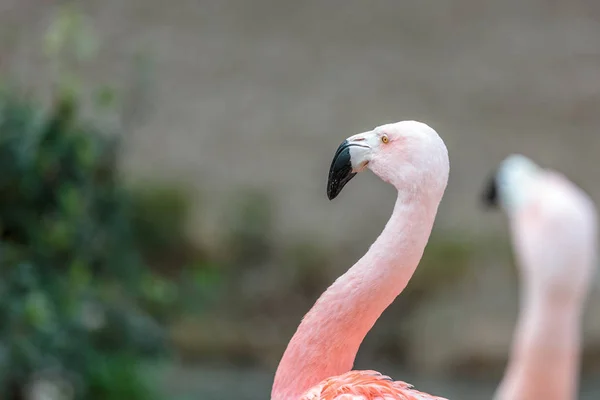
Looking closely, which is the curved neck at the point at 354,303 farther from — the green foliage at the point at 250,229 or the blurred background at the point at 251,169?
the green foliage at the point at 250,229

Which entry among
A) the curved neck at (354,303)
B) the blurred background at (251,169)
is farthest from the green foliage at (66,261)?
the curved neck at (354,303)

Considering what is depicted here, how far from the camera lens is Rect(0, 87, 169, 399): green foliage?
2545 millimetres

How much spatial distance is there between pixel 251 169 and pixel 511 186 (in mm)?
2206

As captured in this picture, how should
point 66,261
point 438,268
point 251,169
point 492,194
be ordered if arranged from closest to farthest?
point 66,261 → point 492,194 → point 438,268 → point 251,169

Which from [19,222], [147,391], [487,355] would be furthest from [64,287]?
[487,355]

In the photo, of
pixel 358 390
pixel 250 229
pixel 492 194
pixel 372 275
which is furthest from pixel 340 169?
pixel 250 229

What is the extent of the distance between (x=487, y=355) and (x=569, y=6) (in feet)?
7.32

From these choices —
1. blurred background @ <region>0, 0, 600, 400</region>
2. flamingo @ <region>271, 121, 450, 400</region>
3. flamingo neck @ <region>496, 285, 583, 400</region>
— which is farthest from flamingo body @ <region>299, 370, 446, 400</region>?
blurred background @ <region>0, 0, 600, 400</region>

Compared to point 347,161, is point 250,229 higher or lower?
higher

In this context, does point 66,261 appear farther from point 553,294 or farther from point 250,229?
point 250,229

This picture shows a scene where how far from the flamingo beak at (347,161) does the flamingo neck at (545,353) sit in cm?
133

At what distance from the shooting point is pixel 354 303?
3.34 feet

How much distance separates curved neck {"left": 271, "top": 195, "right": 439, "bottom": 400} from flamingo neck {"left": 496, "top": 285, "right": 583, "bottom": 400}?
126 cm

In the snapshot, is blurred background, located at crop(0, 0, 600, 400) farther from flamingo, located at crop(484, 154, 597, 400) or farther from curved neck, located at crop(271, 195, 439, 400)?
curved neck, located at crop(271, 195, 439, 400)
